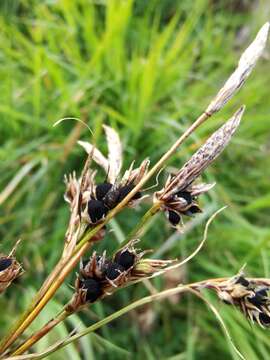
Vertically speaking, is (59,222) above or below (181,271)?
above

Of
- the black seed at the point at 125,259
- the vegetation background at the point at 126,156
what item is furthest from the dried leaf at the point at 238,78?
the vegetation background at the point at 126,156

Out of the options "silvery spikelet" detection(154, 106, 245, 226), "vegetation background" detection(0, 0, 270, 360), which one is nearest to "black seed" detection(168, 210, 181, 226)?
"silvery spikelet" detection(154, 106, 245, 226)

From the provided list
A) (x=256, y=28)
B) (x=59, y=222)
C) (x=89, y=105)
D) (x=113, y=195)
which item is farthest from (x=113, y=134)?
(x=256, y=28)

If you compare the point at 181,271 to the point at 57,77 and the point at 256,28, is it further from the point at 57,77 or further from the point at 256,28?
the point at 256,28

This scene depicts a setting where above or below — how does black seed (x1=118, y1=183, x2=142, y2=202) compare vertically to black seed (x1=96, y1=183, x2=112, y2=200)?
below

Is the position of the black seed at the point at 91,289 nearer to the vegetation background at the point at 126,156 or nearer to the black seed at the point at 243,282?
the black seed at the point at 243,282

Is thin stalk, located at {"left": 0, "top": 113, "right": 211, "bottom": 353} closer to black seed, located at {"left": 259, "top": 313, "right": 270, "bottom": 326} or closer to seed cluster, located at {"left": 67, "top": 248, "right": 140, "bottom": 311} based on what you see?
seed cluster, located at {"left": 67, "top": 248, "right": 140, "bottom": 311}
